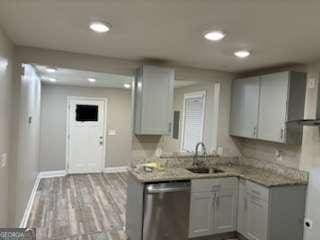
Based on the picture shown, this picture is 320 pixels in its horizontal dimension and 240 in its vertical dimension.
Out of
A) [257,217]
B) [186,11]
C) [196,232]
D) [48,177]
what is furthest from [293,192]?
[48,177]

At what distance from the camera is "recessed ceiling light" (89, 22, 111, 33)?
2023mm

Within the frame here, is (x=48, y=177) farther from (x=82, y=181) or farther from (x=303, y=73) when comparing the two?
(x=303, y=73)

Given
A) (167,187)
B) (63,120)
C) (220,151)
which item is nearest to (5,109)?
(167,187)

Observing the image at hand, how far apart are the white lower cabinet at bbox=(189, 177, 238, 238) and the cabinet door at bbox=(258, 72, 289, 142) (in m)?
A: 0.79

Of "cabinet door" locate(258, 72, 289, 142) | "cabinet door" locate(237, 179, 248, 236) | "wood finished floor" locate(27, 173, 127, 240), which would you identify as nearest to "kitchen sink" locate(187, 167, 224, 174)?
"cabinet door" locate(237, 179, 248, 236)

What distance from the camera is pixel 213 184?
10.6 feet

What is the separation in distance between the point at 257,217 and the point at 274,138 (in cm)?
101

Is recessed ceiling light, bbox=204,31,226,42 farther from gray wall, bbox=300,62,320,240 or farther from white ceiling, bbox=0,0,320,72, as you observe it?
gray wall, bbox=300,62,320,240

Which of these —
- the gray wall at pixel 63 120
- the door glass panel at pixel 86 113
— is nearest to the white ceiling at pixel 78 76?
the gray wall at pixel 63 120

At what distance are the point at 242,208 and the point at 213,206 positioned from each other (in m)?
0.40

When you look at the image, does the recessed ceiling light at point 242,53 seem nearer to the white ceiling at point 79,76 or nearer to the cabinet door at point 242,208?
the cabinet door at point 242,208

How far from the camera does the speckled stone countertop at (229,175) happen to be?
2930 millimetres

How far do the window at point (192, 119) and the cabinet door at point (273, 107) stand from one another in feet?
6.46

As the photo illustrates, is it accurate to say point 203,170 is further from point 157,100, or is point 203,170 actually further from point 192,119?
point 192,119
